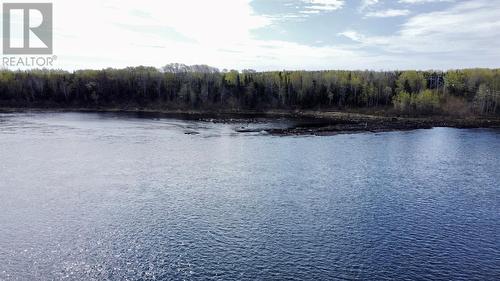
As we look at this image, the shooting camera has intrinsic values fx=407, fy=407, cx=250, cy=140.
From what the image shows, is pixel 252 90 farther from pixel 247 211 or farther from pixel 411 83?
pixel 247 211

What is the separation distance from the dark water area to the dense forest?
66889mm

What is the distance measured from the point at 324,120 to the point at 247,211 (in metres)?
84.6

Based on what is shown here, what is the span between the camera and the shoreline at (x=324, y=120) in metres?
103

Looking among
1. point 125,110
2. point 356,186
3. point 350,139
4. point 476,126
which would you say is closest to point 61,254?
point 356,186

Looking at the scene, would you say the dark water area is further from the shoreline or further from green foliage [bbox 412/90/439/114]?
green foliage [bbox 412/90/439/114]

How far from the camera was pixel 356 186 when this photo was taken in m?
52.7

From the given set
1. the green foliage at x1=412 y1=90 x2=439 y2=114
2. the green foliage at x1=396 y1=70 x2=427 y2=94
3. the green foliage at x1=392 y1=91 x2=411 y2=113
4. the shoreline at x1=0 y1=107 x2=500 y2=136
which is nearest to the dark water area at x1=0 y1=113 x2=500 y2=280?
the shoreline at x1=0 y1=107 x2=500 y2=136

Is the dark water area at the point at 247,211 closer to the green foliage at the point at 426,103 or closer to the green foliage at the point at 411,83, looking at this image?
the green foliage at the point at 426,103

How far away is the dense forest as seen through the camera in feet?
468

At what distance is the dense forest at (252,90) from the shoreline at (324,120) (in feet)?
20.1

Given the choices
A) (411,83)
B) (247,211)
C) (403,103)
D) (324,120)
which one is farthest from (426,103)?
(247,211)

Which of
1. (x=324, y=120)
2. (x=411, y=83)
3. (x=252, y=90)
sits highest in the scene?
(x=411, y=83)

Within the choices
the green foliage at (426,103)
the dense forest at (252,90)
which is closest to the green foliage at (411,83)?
the dense forest at (252,90)

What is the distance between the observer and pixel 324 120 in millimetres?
123562
